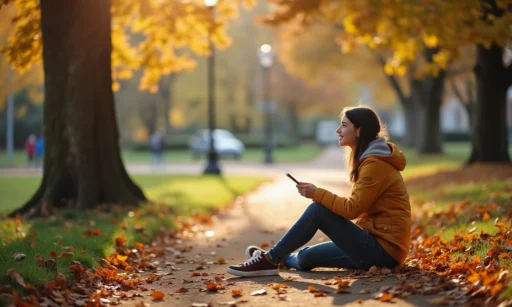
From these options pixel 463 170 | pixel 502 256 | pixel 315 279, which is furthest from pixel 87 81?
pixel 463 170

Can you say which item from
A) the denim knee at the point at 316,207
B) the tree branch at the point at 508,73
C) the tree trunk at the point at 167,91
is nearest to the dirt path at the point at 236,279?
the denim knee at the point at 316,207

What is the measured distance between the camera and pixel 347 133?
6535mm

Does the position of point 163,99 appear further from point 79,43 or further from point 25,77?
point 79,43

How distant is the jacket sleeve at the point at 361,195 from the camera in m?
6.26

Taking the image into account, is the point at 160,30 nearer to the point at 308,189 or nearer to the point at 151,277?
the point at 151,277

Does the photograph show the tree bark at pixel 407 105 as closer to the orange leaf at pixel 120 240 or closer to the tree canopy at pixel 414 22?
the tree canopy at pixel 414 22

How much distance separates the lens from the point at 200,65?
196 ft

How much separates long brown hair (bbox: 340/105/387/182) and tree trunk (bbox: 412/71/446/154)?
26.4 meters

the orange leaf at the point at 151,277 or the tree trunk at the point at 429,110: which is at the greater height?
the tree trunk at the point at 429,110

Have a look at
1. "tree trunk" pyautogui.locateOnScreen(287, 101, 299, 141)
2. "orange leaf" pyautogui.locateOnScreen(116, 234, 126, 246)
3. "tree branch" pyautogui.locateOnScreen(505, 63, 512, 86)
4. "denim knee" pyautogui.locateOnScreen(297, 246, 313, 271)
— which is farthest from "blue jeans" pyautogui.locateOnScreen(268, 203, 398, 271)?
"tree trunk" pyautogui.locateOnScreen(287, 101, 299, 141)

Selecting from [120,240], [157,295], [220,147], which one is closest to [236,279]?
[157,295]

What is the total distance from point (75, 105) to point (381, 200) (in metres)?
6.38

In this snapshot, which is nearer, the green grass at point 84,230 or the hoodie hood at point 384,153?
the hoodie hood at point 384,153

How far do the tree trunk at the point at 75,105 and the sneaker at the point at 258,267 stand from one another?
207 inches
